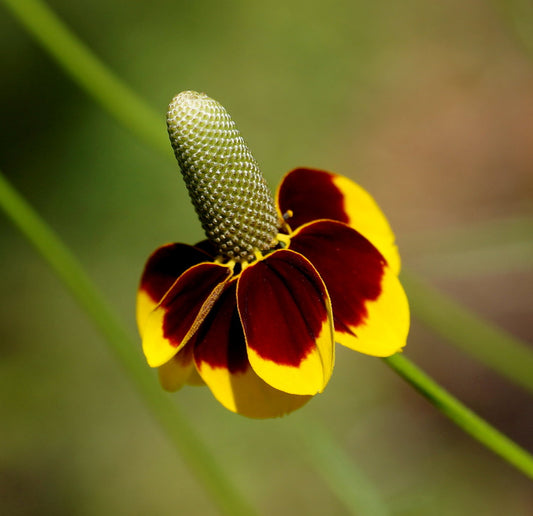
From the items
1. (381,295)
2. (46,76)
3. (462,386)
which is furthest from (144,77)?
(381,295)

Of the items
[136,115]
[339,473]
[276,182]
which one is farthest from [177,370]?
[276,182]

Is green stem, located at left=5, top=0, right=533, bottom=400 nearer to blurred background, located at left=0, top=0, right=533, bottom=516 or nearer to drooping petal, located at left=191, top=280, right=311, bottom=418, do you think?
blurred background, located at left=0, top=0, right=533, bottom=516

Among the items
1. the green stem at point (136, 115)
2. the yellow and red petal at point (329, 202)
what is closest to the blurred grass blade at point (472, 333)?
the green stem at point (136, 115)

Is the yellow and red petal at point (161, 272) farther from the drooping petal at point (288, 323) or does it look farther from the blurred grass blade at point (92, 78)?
the blurred grass blade at point (92, 78)

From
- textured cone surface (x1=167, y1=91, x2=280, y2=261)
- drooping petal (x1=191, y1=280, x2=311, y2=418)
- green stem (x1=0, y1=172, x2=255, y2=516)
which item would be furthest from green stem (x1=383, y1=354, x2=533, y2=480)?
green stem (x1=0, y1=172, x2=255, y2=516)

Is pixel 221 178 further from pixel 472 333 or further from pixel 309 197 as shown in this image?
pixel 472 333
